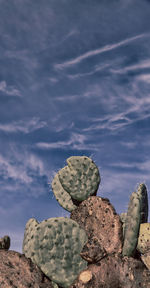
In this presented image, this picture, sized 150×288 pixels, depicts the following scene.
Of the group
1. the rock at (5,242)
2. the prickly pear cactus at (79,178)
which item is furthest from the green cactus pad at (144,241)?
the rock at (5,242)

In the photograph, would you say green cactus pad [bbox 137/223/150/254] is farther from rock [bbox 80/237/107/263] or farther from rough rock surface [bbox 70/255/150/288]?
rock [bbox 80/237/107/263]

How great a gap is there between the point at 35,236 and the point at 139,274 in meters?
1.49

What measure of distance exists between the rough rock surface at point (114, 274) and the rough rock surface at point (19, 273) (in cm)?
61

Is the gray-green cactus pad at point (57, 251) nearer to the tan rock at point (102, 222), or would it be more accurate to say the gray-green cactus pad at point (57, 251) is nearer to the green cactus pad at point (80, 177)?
the tan rock at point (102, 222)

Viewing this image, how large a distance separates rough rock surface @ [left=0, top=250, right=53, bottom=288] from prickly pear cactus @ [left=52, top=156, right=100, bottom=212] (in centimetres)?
186

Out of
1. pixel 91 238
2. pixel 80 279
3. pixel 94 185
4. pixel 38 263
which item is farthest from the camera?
pixel 94 185

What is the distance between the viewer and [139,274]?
181 inches

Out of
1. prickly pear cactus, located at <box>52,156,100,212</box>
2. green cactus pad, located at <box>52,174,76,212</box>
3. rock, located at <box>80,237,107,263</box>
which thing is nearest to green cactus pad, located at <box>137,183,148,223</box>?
prickly pear cactus, located at <box>52,156,100,212</box>

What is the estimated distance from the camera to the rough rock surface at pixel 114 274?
4.31m

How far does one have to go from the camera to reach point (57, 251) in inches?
194

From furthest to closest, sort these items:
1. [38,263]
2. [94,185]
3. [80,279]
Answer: [94,185] < [38,263] < [80,279]

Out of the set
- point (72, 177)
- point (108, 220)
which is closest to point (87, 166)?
point (72, 177)

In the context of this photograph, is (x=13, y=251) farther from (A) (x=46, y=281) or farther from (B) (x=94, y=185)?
(B) (x=94, y=185)

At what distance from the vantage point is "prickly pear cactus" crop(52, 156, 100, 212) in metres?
6.43
